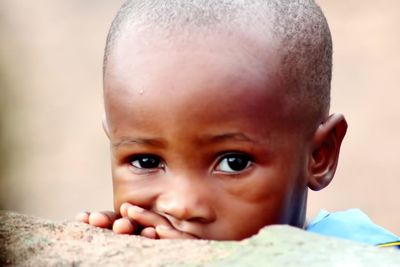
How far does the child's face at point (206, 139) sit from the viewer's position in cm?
195

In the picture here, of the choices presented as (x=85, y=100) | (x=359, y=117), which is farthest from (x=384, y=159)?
(x=85, y=100)

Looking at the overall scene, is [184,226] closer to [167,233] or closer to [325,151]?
[167,233]

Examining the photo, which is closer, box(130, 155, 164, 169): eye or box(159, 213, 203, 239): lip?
box(159, 213, 203, 239): lip

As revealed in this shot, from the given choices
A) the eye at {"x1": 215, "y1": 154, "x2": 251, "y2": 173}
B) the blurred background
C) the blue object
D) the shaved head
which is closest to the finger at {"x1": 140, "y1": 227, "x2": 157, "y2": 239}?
the eye at {"x1": 215, "y1": 154, "x2": 251, "y2": 173}

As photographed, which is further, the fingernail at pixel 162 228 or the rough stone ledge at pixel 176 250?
the fingernail at pixel 162 228

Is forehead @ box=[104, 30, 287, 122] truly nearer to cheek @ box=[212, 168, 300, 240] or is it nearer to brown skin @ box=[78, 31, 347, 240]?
brown skin @ box=[78, 31, 347, 240]

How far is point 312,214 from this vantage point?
4789 mm

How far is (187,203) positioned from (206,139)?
15cm

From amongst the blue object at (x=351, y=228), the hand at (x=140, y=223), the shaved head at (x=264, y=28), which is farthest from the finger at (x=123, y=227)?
the blue object at (x=351, y=228)

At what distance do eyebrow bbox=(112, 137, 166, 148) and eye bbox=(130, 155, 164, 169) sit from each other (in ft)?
0.11

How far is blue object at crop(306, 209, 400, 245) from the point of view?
2.46m

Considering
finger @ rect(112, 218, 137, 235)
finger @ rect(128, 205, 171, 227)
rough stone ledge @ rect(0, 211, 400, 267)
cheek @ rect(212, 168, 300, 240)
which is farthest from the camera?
cheek @ rect(212, 168, 300, 240)

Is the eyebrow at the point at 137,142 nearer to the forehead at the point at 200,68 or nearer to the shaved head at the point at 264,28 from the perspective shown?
the forehead at the point at 200,68

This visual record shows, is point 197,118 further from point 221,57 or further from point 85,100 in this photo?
point 85,100
